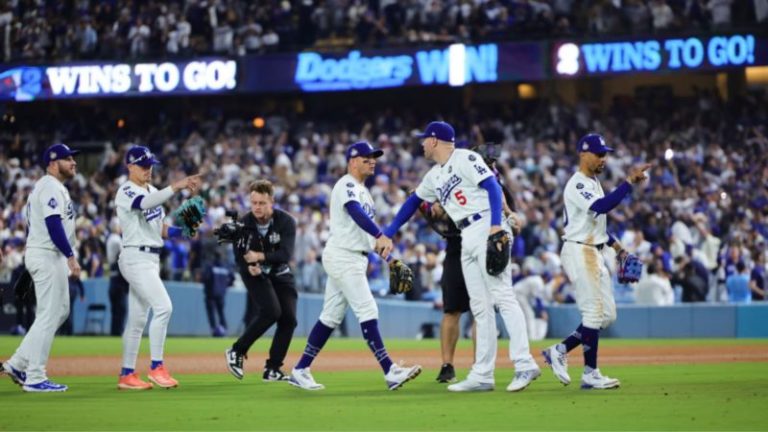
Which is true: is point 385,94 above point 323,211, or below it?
above

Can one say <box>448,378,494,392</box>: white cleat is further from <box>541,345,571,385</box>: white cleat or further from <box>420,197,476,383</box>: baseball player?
<box>420,197,476,383</box>: baseball player

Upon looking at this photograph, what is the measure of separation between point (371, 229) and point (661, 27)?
21.4 meters

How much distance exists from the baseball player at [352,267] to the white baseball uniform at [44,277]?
6.66 ft

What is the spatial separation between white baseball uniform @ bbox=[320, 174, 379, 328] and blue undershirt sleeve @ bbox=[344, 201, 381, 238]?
64 mm

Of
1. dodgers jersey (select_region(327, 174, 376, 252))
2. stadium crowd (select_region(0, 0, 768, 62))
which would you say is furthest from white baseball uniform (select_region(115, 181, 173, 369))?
stadium crowd (select_region(0, 0, 768, 62))

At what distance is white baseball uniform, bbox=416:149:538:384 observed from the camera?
10.1m

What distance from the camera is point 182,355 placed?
17.4 metres

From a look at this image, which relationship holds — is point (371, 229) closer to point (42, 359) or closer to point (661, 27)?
point (42, 359)

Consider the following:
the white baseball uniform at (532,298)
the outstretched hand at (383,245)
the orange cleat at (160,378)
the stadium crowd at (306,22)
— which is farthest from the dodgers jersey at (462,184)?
the stadium crowd at (306,22)

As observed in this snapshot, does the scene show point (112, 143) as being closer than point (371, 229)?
No

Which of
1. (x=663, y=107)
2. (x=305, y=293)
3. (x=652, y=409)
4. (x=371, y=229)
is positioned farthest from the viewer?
(x=663, y=107)

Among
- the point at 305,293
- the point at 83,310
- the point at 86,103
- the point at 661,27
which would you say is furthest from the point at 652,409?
the point at 86,103

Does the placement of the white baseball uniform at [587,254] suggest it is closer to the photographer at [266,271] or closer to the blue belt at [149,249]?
the photographer at [266,271]

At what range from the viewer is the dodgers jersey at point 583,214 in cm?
1061
